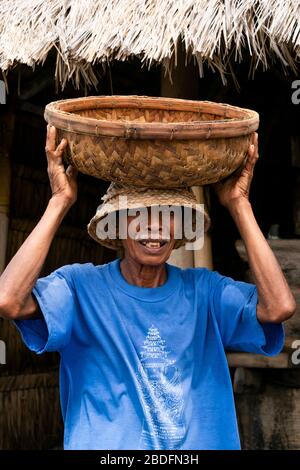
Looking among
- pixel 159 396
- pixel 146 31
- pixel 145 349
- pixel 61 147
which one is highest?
pixel 146 31

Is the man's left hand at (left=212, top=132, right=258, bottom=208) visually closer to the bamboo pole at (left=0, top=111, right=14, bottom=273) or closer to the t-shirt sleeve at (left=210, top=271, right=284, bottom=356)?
the t-shirt sleeve at (left=210, top=271, right=284, bottom=356)

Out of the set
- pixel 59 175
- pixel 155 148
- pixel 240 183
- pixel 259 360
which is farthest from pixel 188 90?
pixel 155 148

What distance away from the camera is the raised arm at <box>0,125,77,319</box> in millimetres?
2654

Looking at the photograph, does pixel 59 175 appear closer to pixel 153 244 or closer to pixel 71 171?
pixel 71 171

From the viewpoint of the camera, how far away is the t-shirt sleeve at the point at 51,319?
2.70 m

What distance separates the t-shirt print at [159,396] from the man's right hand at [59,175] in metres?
0.50

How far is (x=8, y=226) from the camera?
5250 mm

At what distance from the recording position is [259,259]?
2.80 metres

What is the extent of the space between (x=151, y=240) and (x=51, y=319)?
40 centimetres

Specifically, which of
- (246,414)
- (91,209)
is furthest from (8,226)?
(246,414)

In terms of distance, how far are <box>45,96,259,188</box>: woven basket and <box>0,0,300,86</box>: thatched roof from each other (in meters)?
0.93

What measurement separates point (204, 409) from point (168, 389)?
0.50ft

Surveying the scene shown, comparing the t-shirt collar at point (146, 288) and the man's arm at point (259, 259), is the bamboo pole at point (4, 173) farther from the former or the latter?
the man's arm at point (259, 259)
